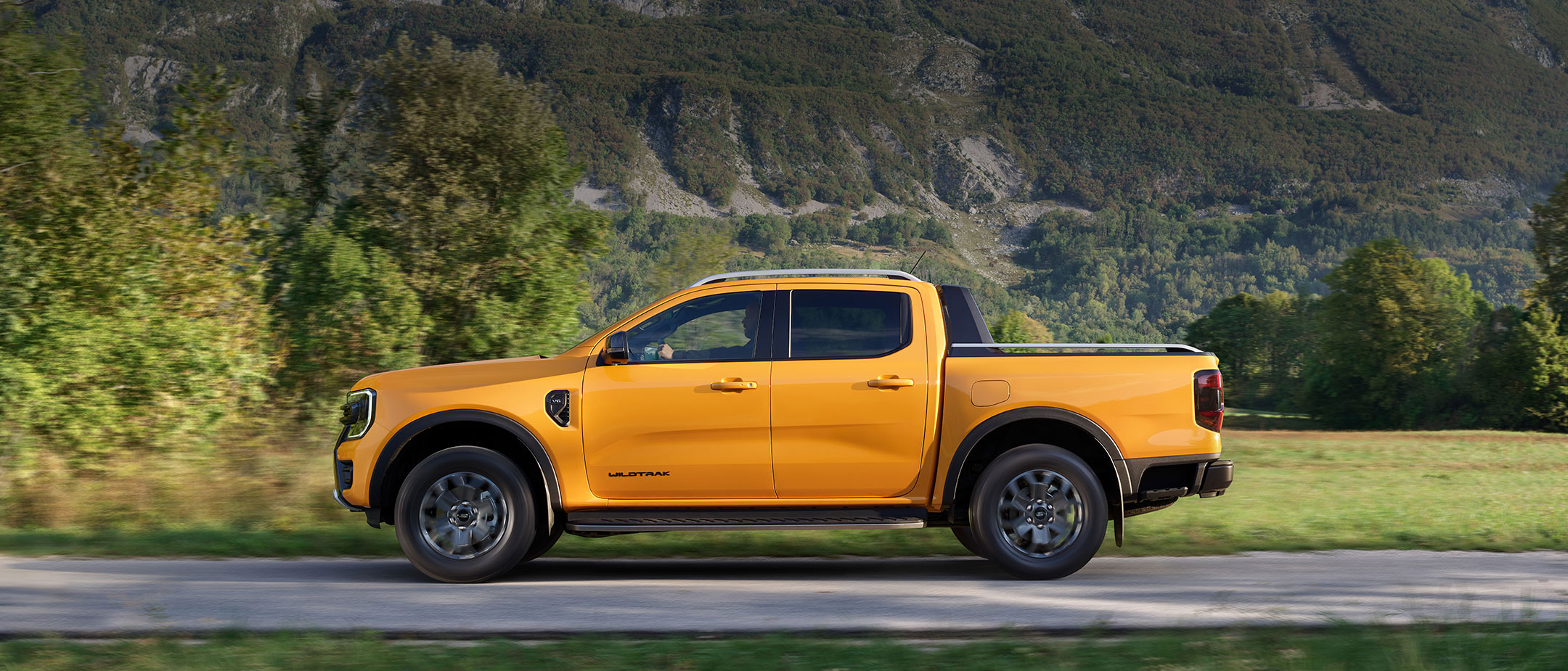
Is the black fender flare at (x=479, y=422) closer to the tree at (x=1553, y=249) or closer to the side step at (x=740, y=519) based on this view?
the side step at (x=740, y=519)

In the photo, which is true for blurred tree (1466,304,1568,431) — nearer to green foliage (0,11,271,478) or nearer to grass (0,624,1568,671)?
grass (0,624,1568,671)

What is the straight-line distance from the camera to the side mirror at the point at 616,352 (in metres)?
6.79

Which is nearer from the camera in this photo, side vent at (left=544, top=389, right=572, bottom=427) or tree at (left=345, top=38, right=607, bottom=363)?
side vent at (left=544, top=389, right=572, bottom=427)

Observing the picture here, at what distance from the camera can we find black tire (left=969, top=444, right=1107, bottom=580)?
6.73 m

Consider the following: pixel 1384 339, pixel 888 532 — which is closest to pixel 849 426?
pixel 888 532

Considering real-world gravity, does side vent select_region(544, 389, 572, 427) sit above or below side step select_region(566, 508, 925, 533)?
above

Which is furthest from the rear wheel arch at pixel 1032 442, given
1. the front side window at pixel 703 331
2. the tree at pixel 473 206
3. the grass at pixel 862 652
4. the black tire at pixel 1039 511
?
the tree at pixel 473 206

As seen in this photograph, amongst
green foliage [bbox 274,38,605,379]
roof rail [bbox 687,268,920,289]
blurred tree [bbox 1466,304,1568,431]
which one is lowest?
blurred tree [bbox 1466,304,1568,431]

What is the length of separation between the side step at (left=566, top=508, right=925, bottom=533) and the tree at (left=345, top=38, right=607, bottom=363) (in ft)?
29.5

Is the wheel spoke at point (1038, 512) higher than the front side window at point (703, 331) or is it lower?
lower

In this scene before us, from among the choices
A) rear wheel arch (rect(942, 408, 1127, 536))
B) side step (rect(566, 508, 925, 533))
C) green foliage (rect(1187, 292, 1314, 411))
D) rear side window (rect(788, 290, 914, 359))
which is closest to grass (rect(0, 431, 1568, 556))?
rear wheel arch (rect(942, 408, 1127, 536))

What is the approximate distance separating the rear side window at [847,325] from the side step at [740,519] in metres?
0.95

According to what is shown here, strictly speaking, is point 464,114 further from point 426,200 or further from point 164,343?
point 164,343

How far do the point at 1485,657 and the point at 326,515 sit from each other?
27.7 ft
